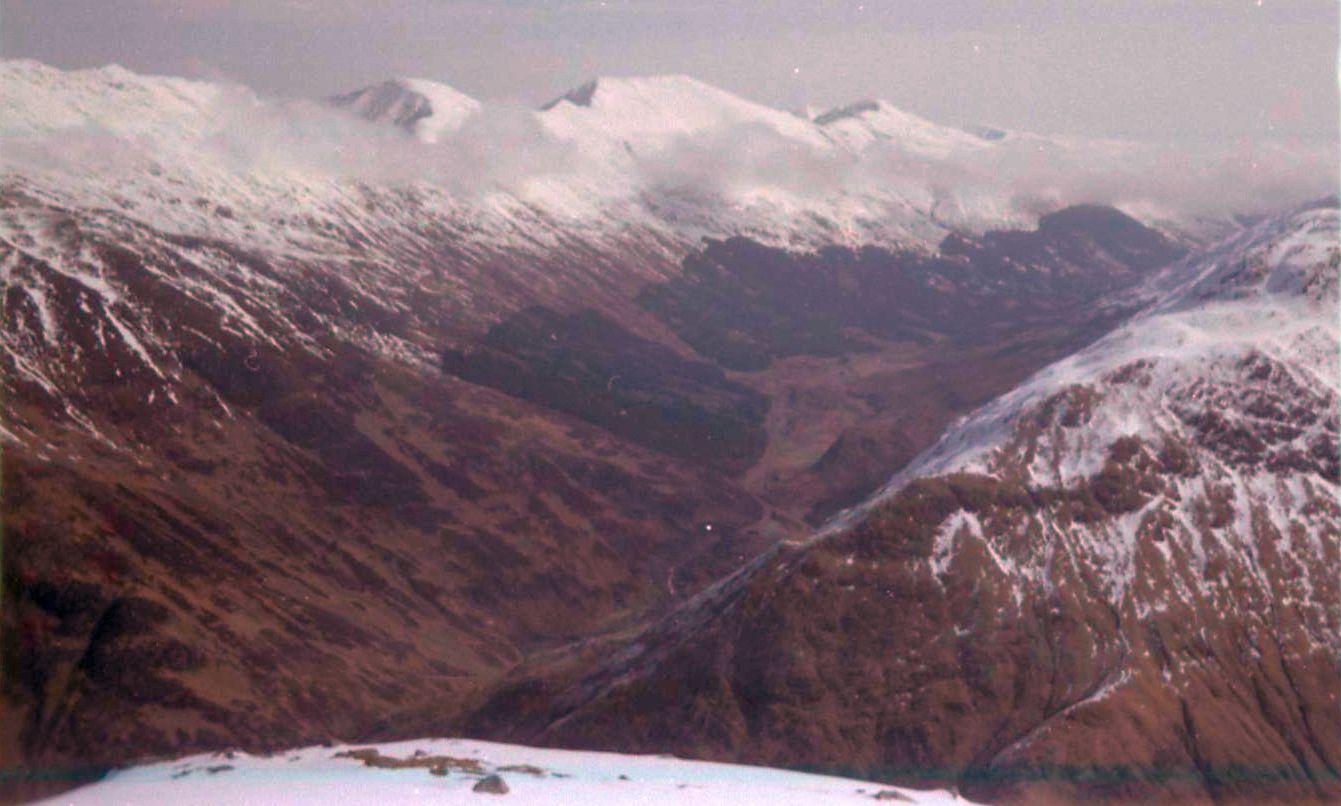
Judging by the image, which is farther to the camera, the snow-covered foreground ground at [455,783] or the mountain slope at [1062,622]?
the mountain slope at [1062,622]

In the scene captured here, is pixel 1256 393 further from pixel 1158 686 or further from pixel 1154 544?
pixel 1158 686

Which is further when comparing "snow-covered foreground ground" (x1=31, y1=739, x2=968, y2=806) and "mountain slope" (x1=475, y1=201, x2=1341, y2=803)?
"mountain slope" (x1=475, y1=201, x2=1341, y2=803)

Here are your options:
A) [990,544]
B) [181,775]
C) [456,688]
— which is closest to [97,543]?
[456,688]

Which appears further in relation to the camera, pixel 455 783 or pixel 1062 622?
pixel 1062 622

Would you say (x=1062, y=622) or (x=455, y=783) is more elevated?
(x=455, y=783)
